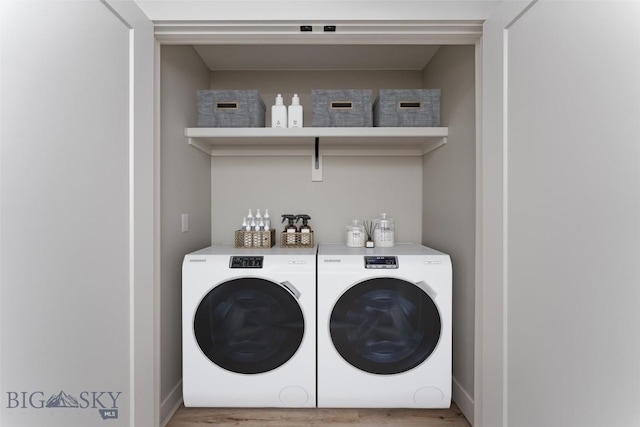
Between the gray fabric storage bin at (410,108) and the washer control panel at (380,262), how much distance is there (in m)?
0.81

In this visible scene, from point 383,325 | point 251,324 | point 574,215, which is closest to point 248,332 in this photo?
point 251,324

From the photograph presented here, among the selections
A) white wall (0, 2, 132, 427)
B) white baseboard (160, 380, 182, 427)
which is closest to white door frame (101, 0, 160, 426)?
white wall (0, 2, 132, 427)

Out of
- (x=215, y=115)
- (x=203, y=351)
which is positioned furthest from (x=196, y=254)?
(x=215, y=115)

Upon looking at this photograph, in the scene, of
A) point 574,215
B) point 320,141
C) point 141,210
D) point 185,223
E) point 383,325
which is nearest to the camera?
point 574,215

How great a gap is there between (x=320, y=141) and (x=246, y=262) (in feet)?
3.35

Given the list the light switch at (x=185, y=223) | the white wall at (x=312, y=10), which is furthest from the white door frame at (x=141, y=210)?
the light switch at (x=185, y=223)

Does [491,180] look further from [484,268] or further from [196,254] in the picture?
[196,254]

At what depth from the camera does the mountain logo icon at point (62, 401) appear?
0.97 metres

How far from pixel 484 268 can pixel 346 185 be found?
126 centimetres

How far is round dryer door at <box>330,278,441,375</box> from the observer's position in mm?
1819

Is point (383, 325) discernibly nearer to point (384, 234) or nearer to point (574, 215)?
point (384, 234)

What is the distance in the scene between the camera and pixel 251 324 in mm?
1821

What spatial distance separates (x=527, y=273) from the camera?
118 cm

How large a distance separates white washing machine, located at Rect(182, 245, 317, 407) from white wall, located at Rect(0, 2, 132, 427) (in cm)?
52
